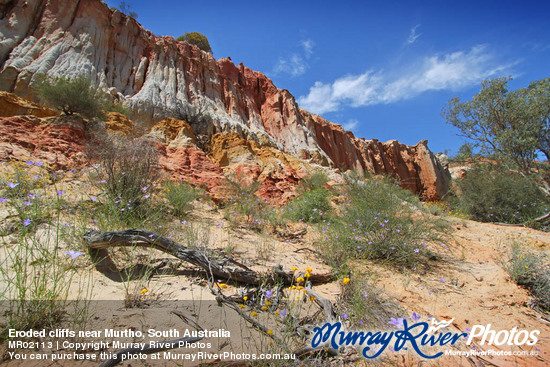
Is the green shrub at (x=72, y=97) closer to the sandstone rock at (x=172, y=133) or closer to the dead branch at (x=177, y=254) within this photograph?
the sandstone rock at (x=172, y=133)

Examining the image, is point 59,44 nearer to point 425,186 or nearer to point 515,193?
point 515,193

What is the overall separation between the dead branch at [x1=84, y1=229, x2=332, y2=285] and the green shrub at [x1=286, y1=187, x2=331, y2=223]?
3409 mm

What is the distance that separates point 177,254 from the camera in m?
2.59

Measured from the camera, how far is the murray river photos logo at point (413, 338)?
68.4 inches

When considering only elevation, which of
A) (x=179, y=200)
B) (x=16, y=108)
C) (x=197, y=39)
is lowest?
(x=179, y=200)

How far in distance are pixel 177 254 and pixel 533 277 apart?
14.6 feet

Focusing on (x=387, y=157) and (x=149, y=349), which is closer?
(x=149, y=349)

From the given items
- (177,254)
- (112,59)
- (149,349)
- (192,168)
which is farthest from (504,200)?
(112,59)

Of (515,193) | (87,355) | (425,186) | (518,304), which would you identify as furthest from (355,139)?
(87,355)

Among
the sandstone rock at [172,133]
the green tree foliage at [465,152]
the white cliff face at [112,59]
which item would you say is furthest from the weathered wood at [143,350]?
the green tree foliage at [465,152]

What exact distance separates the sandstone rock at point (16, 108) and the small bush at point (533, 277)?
12292 mm

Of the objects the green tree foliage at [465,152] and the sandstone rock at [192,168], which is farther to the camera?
the green tree foliage at [465,152]

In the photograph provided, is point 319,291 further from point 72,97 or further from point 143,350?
point 72,97

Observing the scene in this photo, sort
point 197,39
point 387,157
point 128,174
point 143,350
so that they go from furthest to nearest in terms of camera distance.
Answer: point 387,157
point 197,39
point 128,174
point 143,350
